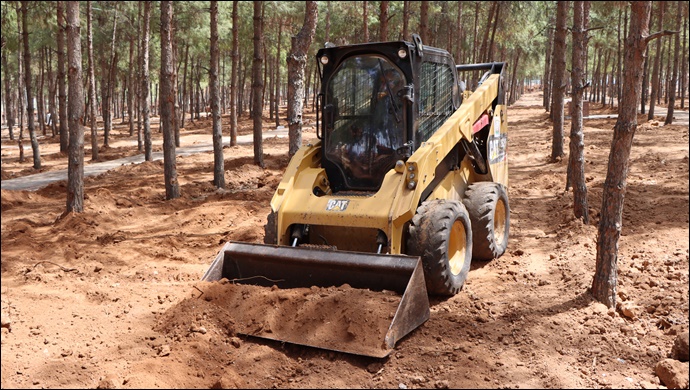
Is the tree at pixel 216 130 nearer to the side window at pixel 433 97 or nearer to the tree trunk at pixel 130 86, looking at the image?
the side window at pixel 433 97

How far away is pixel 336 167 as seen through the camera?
23.6 ft

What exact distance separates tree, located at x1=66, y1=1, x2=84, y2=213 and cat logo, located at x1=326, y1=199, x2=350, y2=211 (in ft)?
21.6

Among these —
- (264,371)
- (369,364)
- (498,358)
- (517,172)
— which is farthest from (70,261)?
(517,172)

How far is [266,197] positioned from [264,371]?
8.50 meters

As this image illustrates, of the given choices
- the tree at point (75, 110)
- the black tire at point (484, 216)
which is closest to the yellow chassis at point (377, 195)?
the black tire at point (484, 216)

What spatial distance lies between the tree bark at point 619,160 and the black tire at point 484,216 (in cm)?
155

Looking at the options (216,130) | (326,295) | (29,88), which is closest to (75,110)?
(216,130)

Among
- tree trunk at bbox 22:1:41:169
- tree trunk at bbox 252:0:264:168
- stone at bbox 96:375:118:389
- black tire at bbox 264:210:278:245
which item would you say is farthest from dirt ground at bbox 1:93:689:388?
tree trunk at bbox 22:1:41:169

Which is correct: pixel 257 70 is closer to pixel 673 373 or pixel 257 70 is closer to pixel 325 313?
pixel 325 313

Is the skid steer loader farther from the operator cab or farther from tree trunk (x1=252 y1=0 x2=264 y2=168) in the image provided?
tree trunk (x1=252 y1=0 x2=264 y2=168)

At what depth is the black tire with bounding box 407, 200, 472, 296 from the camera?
6000mm

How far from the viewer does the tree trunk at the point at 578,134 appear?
30.2 ft

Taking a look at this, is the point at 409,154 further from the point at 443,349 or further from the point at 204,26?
the point at 204,26

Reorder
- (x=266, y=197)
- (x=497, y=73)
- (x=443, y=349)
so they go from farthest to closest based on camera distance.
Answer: (x=266, y=197)
(x=497, y=73)
(x=443, y=349)
